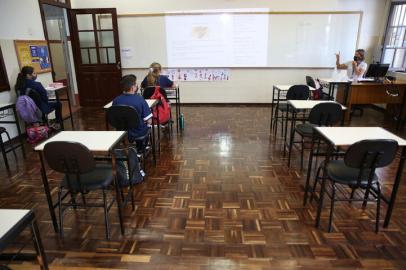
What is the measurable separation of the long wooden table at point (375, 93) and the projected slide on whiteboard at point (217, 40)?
207cm

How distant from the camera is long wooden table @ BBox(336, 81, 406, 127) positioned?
4.92 m

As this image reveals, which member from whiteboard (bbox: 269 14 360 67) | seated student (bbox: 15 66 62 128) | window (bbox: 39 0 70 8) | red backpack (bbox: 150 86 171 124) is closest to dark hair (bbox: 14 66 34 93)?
seated student (bbox: 15 66 62 128)

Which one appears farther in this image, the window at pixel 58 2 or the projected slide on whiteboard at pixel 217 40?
the projected slide on whiteboard at pixel 217 40

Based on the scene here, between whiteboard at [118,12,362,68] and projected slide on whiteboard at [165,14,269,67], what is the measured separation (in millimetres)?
21

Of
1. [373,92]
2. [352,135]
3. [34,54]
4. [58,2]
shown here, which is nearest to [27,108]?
[34,54]

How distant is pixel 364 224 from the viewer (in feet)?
7.48

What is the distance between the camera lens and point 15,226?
1131 mm

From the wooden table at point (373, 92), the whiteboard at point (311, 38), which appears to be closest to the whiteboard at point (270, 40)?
the whiteboard at point (311, 38)

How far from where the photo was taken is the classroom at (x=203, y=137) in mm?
1978

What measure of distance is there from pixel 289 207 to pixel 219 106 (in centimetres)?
437

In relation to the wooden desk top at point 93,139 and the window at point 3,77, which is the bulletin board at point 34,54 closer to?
the window at point 3,77

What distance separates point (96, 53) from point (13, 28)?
2.13m

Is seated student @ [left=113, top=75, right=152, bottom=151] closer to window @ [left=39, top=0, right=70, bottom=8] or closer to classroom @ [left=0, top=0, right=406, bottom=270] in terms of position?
classroom @ [left=0, top=0, right=406, bottom=270]

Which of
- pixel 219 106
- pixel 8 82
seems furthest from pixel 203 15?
pixel 8 82
